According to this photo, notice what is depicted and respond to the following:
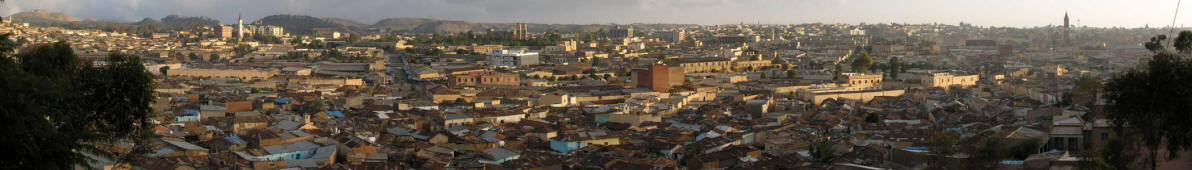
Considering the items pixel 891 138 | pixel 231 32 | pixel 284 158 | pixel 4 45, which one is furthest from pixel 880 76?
pixel 231 32

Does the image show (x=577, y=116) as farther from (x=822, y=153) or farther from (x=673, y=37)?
(x=673, y=37)

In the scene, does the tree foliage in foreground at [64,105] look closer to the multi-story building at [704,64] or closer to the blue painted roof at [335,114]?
the blue painted roof at [335,114]

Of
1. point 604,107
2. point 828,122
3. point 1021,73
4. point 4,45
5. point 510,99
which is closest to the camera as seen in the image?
point 4,45

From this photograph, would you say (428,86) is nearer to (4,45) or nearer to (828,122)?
(828,122)

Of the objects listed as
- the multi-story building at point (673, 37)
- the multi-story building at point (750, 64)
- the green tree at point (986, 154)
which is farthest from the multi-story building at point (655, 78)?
the multi-story building at point (673, 37)

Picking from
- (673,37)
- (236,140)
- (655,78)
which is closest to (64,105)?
(236,140)

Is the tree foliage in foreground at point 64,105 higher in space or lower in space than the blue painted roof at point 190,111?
higher

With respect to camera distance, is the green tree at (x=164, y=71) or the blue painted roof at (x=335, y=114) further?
the green tree at (x=164, y=71)
